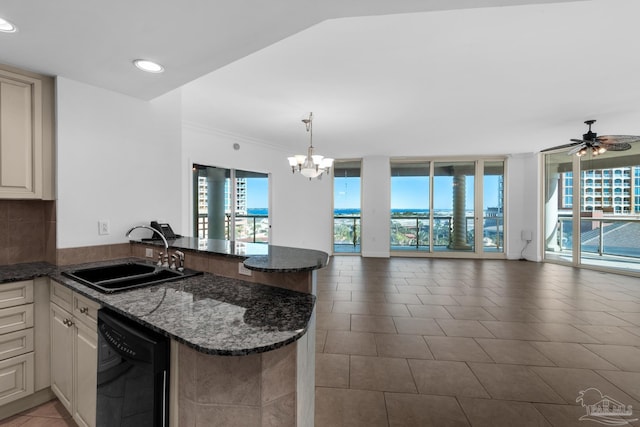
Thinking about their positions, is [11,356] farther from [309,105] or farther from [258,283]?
[309,105]

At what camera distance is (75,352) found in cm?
157

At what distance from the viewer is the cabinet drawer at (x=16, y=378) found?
5.56ft

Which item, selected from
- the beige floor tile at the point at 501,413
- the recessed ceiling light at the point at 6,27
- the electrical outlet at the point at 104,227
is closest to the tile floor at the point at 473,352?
the beige floor tile at the point at 501,413

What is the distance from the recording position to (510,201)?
6.89m

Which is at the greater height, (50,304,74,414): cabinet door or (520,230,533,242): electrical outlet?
(520,230,533,242): electrical outlet

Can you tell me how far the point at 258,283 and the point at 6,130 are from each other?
2078 mm

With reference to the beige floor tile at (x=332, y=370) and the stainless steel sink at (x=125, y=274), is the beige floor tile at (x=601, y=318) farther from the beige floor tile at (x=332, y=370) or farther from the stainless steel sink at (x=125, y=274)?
the stainless steel sink at (x=125, y=274)

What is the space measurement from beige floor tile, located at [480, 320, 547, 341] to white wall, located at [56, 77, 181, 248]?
346 cm

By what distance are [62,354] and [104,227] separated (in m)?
0.97

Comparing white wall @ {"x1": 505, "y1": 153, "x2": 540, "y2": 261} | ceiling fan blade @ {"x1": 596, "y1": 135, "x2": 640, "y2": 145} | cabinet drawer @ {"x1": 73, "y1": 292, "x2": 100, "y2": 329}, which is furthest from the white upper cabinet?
white wall @ {"x1": 505, "y1": 153, "x2": 540, "y2": 261}

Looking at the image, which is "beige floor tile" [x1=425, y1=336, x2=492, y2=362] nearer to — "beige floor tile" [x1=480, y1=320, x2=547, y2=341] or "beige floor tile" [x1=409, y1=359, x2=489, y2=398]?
"beige floor tile" [x1=409, y1=359, x2=489, y2=398]

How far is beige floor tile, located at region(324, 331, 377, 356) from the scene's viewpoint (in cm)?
248

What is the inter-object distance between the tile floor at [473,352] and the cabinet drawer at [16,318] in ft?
6.38

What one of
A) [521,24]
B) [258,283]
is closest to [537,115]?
[521,24]
